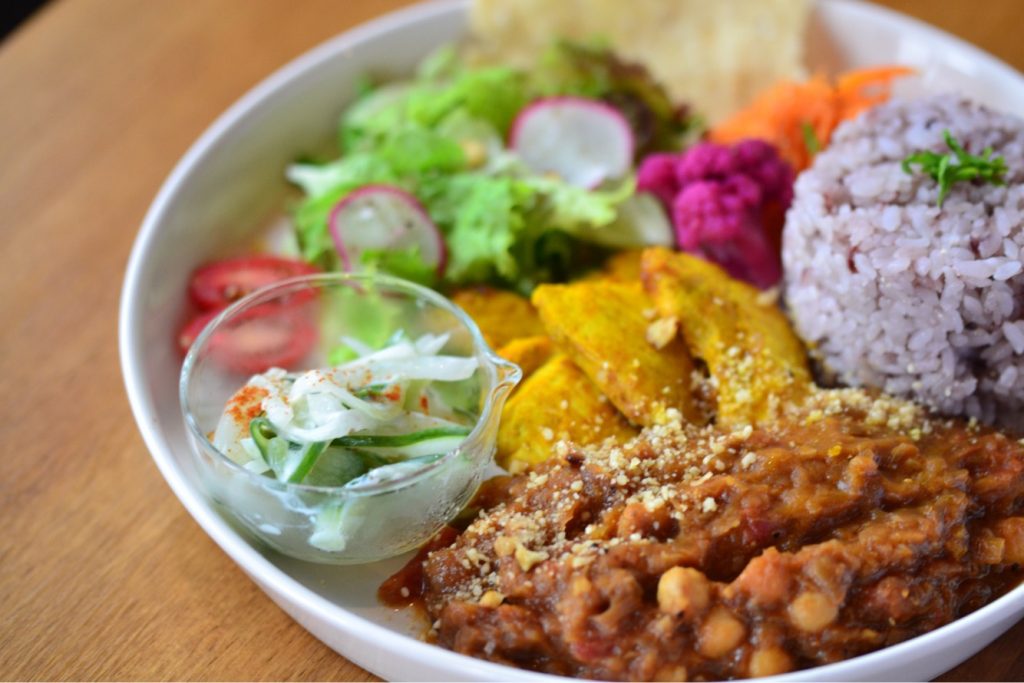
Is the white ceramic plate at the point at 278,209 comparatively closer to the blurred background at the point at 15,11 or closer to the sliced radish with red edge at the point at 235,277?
the sliced radish with red edge at the point at 235,277

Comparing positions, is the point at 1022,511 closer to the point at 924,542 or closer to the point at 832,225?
the point at 924,542

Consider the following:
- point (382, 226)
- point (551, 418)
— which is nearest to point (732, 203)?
point (551, 418)

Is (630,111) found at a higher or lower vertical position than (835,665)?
higher

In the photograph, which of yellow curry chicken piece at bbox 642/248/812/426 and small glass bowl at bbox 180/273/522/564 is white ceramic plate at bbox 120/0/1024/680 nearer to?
small glass bowl at bbox 180/273/522/564

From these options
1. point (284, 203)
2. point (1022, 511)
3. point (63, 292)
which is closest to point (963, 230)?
point (1022, 511)

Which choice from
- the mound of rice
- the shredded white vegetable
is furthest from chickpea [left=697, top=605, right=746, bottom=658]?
the mound of rice

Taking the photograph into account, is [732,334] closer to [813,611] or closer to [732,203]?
[732,203]

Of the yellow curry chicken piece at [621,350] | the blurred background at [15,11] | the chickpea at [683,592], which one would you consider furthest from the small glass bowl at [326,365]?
the blurred background at [15,11]
